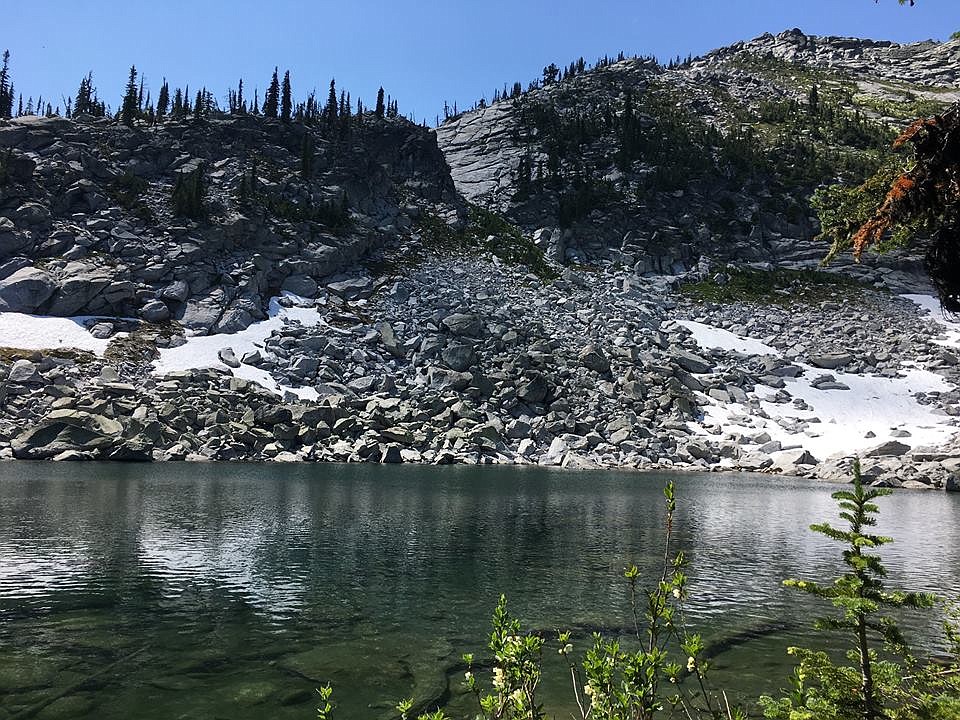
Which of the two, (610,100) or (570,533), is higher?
(610,100)

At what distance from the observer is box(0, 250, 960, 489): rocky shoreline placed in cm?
5856

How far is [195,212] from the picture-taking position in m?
91.4

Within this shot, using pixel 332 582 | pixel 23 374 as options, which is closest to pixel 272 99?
pixel 23 374

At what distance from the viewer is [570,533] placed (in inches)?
1077

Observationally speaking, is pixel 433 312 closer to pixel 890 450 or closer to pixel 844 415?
pixel 844 415

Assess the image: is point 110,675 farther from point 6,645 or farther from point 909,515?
point 909,515

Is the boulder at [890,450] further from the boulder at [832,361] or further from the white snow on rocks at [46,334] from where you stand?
the white snow on rocks at [46,334]

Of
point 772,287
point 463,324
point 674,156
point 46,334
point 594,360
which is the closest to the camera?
point 46,334

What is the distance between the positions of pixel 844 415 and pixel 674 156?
296ft

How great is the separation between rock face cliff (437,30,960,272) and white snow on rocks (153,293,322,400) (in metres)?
57.4

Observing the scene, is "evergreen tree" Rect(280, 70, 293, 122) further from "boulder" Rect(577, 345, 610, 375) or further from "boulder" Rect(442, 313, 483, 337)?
"boulder" Rect(577, 345, 610, 375)

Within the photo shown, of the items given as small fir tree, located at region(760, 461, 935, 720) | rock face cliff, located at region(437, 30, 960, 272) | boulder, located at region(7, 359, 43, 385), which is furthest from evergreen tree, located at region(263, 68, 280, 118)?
small fir tree, located at region(760, 461, 935, 720)

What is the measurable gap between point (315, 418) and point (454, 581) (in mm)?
47973

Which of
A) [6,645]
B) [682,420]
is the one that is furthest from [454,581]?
[682,420]
